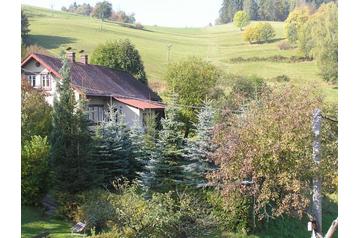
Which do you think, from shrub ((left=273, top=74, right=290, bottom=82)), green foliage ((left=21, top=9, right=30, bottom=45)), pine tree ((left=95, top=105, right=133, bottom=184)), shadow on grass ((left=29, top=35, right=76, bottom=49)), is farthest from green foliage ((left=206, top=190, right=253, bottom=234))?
green foliage ((left=21, top=9, right=30, bottom=45))

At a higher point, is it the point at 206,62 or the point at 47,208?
the point at 206,62

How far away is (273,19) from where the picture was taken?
9.76 metres

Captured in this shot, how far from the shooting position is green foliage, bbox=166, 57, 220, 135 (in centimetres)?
1105

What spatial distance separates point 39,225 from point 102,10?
4516 millimetres

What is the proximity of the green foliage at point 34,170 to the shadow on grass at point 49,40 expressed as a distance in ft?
8.95

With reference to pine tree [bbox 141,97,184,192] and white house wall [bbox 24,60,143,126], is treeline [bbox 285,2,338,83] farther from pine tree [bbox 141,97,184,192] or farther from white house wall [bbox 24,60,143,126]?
white house wall [bbox 24,60,143,126]

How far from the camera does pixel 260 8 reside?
32.6ft

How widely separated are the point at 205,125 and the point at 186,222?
2646 millimetres

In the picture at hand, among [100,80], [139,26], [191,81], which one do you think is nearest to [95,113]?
[100,80]

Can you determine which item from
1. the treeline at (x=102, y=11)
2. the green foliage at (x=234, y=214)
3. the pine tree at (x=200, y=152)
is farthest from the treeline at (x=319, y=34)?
the treeline at (x=102, y=11)

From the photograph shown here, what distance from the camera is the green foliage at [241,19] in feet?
32.5

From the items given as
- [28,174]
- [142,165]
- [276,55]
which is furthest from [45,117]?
[276,55]

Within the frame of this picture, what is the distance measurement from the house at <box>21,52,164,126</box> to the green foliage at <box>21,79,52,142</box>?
577 mm
